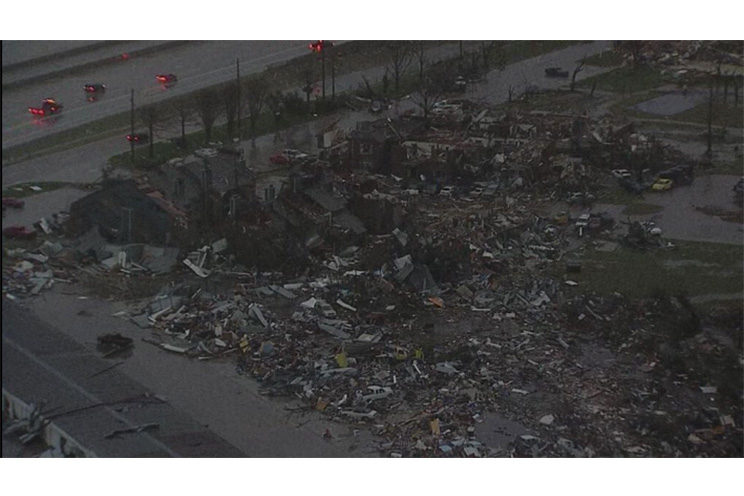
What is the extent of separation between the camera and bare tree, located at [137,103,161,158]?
8.20m

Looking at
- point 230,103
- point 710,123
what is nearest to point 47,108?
point 230,103

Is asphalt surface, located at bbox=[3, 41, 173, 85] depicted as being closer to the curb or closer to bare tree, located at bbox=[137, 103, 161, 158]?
the curb

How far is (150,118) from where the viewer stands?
8.20 m

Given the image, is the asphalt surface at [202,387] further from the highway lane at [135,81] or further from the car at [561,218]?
the car at [561,218]

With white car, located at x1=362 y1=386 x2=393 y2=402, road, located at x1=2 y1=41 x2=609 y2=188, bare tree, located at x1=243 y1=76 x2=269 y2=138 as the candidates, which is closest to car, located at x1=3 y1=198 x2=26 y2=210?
road, located at x1=2 y1=41 x2=609 y2=188

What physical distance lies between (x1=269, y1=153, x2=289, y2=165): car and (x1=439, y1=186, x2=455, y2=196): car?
3.01ft

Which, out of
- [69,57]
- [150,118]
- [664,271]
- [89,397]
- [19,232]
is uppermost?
[69,57]

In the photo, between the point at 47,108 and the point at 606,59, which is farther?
the point at 606,59

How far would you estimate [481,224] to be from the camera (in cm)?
826

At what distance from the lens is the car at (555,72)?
27.5 feet

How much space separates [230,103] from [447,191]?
4.46 feet

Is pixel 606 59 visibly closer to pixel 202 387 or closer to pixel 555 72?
pixel 555 72
